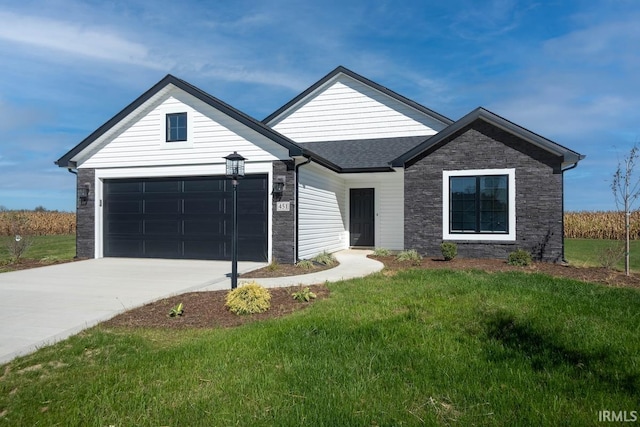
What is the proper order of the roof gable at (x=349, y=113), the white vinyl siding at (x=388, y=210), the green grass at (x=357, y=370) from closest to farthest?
1. the green grass at (x=357, y=370)
2. the white vinyl siding at (x=388, y=210)
3. the roof gable at (x=349, y=113)

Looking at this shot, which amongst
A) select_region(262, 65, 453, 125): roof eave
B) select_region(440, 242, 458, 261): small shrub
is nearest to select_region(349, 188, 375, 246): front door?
select_region(262, 65, 453, 125): roof eave

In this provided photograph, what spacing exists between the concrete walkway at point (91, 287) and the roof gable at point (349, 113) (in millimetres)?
6700

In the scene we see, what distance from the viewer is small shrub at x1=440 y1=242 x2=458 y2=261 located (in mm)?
11758

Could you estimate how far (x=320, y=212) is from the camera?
1396 centimetres

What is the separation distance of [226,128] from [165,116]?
2.21 metres

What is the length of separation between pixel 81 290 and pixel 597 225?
92.4 feet

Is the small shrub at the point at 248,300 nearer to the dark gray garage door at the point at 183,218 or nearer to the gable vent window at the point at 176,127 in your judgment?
the dark gray garage door at the point at 183,218

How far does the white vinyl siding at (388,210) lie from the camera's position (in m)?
15.9

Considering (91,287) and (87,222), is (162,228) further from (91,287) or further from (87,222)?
(91,287)

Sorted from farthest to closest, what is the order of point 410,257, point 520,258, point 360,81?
1. point 360,81
2. point 410,257
3. point 520,258

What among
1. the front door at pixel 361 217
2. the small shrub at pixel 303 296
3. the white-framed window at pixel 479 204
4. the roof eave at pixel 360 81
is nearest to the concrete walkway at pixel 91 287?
the small shrub at pixel 303 296

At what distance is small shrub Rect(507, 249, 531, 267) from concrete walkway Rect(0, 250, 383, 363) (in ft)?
11.7

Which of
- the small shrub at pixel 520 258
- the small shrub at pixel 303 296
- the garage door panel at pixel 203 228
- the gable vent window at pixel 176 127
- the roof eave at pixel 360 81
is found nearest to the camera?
the small shrub at pixel 303 296

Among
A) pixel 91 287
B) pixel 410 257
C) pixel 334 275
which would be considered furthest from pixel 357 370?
pixel 410 257
